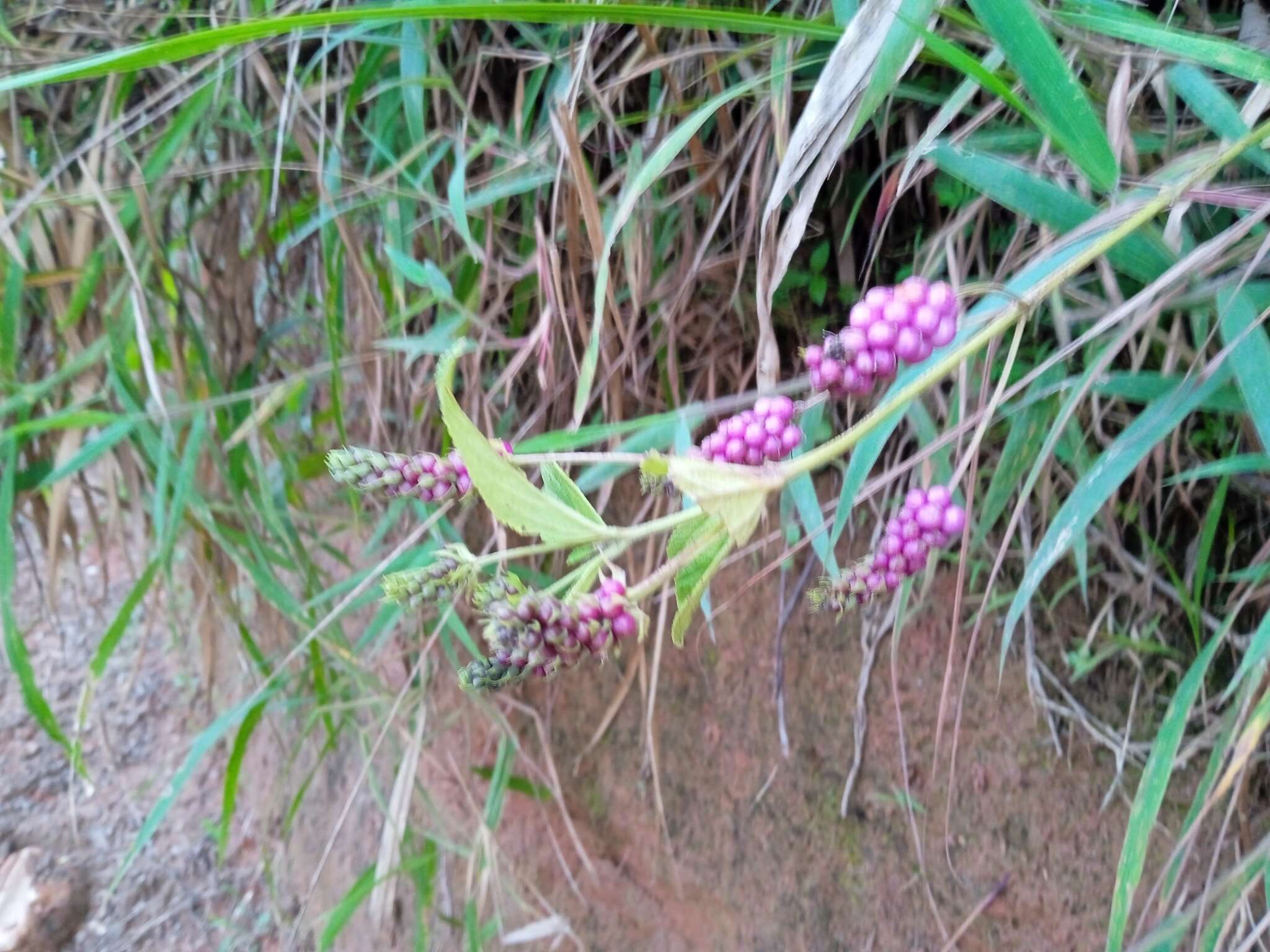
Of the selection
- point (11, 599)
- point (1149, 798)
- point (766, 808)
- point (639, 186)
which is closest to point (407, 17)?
point (639, 186)

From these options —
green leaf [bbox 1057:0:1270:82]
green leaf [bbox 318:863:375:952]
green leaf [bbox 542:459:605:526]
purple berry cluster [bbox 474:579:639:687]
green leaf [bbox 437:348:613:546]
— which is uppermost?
green leaf [bbox 1057:0:1270:82]

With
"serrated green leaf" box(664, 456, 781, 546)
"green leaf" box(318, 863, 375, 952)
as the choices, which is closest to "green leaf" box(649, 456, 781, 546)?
"serrated green leaf" box(664, 456, 781, 546)

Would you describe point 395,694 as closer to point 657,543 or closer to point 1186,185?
point 657,543

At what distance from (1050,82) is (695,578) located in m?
0.28

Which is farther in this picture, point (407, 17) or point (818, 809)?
point (818, 809)

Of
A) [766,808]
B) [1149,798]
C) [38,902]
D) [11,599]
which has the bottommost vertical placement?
[38,902]

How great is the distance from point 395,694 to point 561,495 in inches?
29.6

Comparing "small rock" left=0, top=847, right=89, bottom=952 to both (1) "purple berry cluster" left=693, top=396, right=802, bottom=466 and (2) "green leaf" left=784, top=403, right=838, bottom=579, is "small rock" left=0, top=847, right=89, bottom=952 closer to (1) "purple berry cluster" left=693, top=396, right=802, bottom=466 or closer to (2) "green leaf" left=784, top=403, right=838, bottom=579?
(2) "green leaf" left=784, top=403, right=838, bottom=579

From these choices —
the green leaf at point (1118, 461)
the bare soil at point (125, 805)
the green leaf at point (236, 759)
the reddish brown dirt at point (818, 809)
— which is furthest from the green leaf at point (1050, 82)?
the bare soil at point (125, 805)

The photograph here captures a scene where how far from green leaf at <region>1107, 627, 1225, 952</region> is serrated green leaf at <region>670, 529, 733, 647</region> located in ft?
0.90

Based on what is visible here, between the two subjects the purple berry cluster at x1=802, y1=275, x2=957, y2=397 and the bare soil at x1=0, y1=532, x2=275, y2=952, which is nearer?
the purple berry cluster at x1=802, y1=275, x2=957, y2=397

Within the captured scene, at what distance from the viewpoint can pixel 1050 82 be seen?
396 millimetres

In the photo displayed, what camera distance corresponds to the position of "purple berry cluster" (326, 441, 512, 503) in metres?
0.39

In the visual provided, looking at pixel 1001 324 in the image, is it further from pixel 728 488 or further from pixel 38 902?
pixel 38 902
